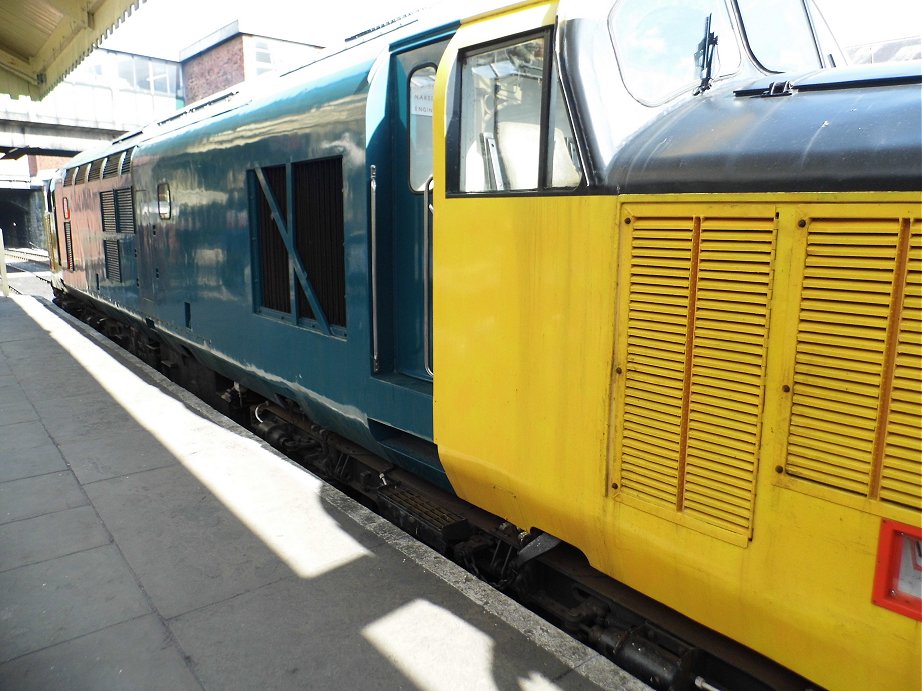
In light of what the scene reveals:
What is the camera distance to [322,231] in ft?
14.5

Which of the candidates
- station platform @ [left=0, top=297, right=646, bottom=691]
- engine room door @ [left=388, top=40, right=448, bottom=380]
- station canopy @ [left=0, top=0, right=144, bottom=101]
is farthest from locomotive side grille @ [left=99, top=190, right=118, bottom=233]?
engine room door @ [left=388, top=40, right=448, bottom=380]

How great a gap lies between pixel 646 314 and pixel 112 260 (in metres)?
9.23

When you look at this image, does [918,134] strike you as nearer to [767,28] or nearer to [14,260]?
[767,28]

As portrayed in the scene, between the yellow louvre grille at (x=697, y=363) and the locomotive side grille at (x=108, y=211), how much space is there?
28.6 feet

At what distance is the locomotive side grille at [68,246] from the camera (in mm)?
12610

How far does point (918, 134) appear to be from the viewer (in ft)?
5.97

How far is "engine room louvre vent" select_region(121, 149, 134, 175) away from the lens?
8.25m

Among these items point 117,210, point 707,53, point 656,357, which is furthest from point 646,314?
point 117,210

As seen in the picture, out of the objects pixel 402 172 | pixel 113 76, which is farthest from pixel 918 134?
pixel 113 76

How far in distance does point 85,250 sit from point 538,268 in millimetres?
10924

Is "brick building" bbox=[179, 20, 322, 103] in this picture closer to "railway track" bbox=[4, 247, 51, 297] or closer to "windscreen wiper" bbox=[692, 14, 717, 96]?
"railway track" bbox=[4, 247, 51, 297]

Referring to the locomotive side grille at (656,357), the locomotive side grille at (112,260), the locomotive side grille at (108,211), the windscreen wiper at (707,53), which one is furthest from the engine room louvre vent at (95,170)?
the locomotive side grille at (656,357)

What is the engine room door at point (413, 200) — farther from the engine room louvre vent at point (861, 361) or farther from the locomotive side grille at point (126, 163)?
the locomotive side grille at point (126, 163)

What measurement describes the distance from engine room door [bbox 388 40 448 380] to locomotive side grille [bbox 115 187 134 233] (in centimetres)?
576
